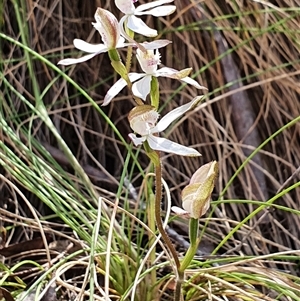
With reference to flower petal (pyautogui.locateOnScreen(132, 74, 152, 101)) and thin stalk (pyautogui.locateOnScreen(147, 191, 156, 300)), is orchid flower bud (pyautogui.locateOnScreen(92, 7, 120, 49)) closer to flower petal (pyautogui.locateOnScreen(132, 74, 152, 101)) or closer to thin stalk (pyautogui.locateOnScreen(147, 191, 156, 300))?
flower petal (pyautogui.locateOnScreen(132, 74, 152, 101))

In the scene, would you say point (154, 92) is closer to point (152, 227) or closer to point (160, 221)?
point (160, 221)

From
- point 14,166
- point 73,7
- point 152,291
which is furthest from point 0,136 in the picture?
point 152,291

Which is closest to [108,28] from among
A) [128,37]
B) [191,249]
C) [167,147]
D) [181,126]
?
[128,37]

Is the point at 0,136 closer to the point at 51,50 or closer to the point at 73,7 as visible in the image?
the point at 51,50

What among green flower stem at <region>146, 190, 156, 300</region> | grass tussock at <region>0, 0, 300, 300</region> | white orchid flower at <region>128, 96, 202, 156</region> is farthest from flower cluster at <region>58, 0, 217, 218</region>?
grass tussock at <region>0, 0, 300, 300</region>

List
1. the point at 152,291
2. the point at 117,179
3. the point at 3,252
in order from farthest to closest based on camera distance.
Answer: the point at 117,179 → the point at 3,252 → the point at 152,291

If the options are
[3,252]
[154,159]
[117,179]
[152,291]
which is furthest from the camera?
[117,179]

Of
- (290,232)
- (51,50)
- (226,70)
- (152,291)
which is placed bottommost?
(290,232)
